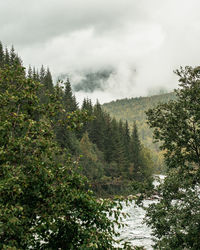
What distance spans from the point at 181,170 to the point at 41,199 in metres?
9.93

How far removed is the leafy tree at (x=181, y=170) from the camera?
1199 centimetres

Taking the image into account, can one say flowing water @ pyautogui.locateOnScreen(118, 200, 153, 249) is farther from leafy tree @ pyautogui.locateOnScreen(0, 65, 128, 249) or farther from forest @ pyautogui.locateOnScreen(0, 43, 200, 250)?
leafy tree @ pyautogui.locateOnScreen(0, 65, 128, 249)

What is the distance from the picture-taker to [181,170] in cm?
1391

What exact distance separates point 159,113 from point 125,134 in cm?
9305

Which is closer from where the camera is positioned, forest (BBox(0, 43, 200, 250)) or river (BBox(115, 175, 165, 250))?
forest (BBox(0, 43, 200, 250))

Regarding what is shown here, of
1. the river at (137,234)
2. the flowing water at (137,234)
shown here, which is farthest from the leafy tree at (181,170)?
the flowing water at (137,234)

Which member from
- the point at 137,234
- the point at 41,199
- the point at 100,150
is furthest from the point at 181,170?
the point at 100,150

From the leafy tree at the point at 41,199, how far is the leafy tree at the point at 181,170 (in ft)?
23.8

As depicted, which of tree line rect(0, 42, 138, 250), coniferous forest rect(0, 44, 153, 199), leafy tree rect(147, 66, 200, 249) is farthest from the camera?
coniferous forest rect(0, 44, 153, 199)

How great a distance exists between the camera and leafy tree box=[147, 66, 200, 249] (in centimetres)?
1199

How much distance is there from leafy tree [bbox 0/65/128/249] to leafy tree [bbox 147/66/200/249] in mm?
7244

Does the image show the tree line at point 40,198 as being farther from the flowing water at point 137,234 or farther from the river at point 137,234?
the flowing water at point 137,234

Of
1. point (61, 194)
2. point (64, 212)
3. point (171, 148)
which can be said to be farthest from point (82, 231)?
point (171, 148)

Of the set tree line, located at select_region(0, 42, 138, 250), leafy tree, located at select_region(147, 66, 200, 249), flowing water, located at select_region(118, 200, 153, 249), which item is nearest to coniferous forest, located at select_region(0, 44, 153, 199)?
flowing water, located at select_region(118, 200, 153, 249)
